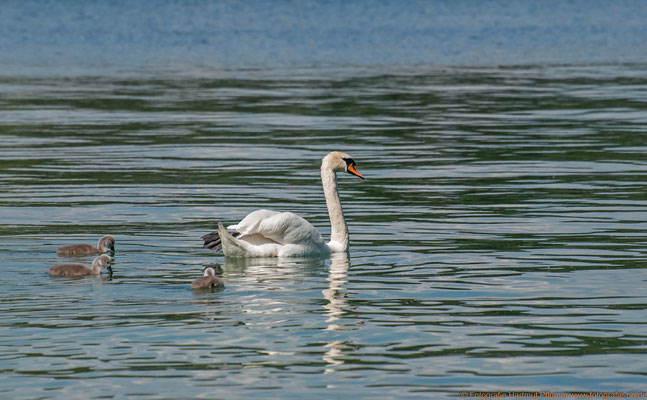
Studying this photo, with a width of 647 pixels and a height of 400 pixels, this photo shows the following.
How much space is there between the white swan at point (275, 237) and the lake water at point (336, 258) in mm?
203

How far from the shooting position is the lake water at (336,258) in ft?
32.8

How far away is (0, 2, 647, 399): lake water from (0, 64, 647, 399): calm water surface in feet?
0.12

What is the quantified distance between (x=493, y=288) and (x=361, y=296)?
4.43 feet

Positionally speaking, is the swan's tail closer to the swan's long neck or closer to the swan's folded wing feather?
the swan's folded wing feather

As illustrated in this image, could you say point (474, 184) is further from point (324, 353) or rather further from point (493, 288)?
point (324, 353)

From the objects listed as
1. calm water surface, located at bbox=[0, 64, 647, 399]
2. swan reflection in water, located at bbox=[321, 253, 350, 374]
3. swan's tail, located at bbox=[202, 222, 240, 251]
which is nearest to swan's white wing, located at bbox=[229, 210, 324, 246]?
swan's tail, located at bbox=[202, 222, 240, 251]

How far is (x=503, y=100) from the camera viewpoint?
38.5 metres

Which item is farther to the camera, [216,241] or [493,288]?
[216,241]

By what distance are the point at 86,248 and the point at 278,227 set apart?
6.92 ft

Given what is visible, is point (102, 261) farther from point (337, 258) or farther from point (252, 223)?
point (337, 258)

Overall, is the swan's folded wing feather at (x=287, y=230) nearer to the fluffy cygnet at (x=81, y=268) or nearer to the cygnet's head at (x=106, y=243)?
the cygnet's head at (x=106, y=243)

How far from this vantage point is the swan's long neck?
614 inches

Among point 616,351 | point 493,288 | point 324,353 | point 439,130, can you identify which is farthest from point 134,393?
point 439,130

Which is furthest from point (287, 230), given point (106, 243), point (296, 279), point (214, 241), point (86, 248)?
point (86, 248)
